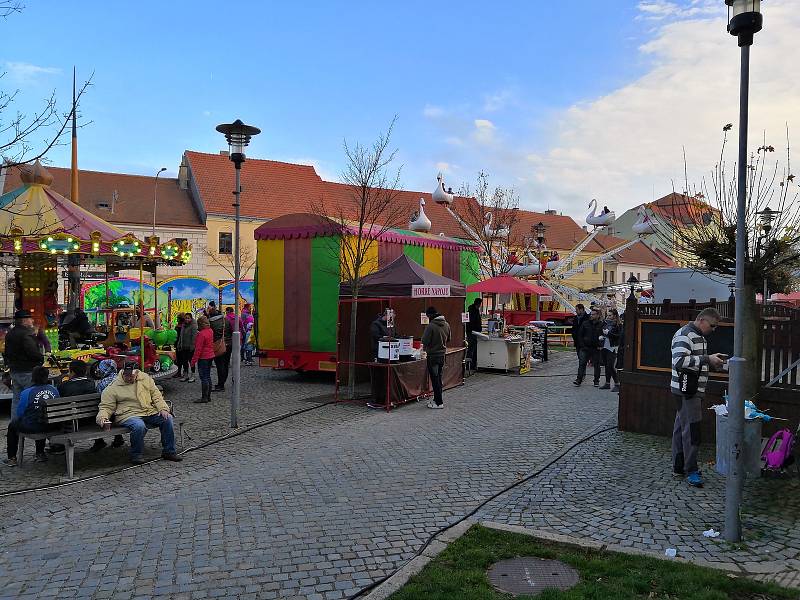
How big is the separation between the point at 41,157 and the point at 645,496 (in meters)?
6.70

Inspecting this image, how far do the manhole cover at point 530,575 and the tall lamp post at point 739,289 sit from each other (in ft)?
5.11

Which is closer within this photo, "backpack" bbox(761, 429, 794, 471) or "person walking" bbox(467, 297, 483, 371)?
"backpack" bbox(761, 429, 794, 471)

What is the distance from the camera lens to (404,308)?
15359mm

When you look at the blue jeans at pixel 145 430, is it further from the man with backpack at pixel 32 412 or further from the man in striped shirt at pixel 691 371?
the man in striped shirt at pixel 691 371

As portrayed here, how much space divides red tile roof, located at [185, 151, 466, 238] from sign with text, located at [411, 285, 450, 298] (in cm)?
2538

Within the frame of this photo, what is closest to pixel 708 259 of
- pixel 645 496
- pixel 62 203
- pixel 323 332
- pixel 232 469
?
pixel 645 496

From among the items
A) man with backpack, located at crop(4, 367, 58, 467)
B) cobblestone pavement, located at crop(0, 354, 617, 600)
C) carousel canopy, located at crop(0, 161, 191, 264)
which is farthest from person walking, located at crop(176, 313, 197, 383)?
man with backpack, located at crop(4, 367, 58, 467)

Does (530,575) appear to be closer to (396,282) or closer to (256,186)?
(396,282)

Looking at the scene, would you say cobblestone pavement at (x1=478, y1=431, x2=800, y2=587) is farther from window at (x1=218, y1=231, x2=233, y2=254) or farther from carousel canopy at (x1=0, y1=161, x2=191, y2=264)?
window at (x1=218, y1=231, x2=233, y2=254)

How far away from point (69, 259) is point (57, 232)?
3885 mm

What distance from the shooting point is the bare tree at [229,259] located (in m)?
38.0

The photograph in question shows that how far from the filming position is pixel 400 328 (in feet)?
50.0

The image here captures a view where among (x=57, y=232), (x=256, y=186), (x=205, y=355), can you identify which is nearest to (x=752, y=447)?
(x=205, y=355)

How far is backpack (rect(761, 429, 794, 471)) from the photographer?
20.4ft
